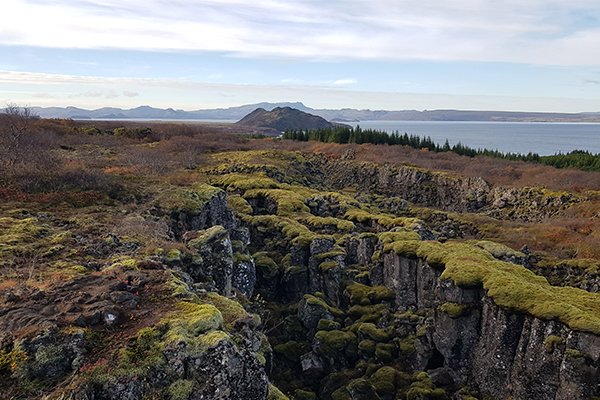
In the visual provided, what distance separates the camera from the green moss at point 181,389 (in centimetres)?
837

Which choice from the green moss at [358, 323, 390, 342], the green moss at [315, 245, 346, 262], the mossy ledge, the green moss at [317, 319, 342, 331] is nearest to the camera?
the mossy ledge

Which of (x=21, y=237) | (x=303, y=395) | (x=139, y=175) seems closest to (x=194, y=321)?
(x=303, y=395)

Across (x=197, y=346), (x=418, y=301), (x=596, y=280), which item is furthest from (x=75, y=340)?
(x=596, y=280)

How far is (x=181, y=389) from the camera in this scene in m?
8.45

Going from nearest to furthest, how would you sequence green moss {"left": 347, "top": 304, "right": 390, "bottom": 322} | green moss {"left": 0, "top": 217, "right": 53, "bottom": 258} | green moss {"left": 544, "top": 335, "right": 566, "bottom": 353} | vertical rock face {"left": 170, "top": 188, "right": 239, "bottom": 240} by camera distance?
1. green moss {"left": 544, "top": 335, "right": 566, "bottom": 353}
2. green moss {"left": 0, "top": 217, "right": 53, "bottom": 258}
3. green moss {"left": 347, "top": 304, "right": 390, "bottom": 322}
4. vertical rock face {"left": 170, "top": 188, "right": 239, "bottom": 240}

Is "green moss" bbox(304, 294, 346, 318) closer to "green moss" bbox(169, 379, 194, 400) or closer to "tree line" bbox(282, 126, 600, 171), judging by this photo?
"green moss" bbox(169, 379, 194, 400)

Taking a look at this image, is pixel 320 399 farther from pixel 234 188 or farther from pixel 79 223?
pixel 234 188

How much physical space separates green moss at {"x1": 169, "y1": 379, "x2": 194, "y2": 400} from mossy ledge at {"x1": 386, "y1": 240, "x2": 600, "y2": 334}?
12.9 meters

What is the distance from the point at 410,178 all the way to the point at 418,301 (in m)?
49.0

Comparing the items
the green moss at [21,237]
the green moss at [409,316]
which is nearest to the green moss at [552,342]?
the green moss at [409,316]

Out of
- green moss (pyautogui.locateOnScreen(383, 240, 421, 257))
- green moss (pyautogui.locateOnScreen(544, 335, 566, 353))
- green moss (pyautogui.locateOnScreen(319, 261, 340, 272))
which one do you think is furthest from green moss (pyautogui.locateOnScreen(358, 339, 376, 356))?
green moss (pyautogui.locateOnScreen(544, 335, 566, 353))

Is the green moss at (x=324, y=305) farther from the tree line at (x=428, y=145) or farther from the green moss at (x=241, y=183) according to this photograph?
the tree line at (x=428, y=145)

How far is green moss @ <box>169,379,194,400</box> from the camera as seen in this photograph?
837 centimetres

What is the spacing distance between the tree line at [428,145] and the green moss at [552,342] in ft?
247
